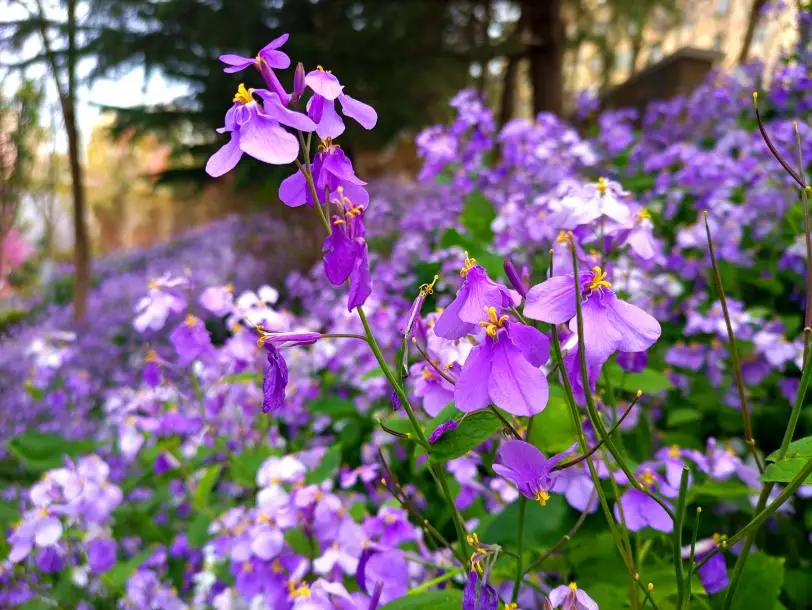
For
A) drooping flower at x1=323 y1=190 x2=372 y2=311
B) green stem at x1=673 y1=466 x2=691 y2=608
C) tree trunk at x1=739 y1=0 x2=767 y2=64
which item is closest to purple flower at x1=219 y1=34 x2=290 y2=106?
drooping flower at x1=323 y1=190 x2=372 y2=311

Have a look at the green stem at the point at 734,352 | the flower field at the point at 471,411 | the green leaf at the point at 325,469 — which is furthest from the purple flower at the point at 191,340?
the green stem at the point at 734,352

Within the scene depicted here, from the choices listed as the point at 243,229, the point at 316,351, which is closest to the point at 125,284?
the point at 243,229

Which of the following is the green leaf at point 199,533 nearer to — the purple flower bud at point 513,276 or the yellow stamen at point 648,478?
the yellow stamen at point 648,478

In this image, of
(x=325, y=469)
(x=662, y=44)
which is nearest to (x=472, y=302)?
(x=325, y=469)

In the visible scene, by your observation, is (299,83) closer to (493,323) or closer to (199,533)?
(493,323)

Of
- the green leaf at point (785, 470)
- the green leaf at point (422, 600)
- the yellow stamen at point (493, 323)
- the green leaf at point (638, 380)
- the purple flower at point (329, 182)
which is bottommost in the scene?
the green leaf at point (422, 600)

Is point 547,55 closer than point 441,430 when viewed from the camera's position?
No

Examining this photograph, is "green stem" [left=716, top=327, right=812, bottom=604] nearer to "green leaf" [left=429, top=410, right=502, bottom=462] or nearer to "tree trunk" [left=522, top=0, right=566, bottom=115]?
"green leaf" [left=429, top=410, right=502, bottom=462]

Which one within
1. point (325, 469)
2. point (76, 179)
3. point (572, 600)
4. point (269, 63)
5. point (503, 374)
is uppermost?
point (269, 63)
